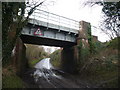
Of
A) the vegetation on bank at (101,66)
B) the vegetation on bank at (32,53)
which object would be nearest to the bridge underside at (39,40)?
the vegetation on bank at (101,66)

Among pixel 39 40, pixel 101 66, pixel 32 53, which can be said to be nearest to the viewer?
pixel 101 66

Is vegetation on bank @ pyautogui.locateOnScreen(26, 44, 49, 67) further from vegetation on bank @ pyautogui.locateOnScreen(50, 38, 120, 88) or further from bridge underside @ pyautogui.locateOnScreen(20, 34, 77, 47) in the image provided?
vegetation on bank @ pyautogui.locateOnScreen(50, 38, 120, 88)

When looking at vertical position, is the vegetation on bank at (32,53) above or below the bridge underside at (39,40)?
below

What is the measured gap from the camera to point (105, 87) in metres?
8.25

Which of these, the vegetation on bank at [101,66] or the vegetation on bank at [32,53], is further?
the vegetation on bank at [32,53]

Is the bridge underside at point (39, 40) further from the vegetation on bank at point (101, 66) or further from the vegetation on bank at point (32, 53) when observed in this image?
the vegetation on bank at point (32, 53)

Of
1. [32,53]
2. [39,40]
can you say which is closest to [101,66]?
[39,40]

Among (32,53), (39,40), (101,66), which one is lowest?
(32,53)

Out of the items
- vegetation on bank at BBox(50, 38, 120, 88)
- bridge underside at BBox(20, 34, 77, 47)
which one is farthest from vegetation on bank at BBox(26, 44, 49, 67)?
vegetation on bank at BBox(50, 38, 120, 88)

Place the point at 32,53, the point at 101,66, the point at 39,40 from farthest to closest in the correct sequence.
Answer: the point at 32,53, the point at 39,40, the point at 101,66

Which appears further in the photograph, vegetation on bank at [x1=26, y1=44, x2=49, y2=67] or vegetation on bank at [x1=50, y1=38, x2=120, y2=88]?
vegetation on bank at [x1=26, y1=44, x2=49, y2=67]

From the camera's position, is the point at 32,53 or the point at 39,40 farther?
the point at 32,53

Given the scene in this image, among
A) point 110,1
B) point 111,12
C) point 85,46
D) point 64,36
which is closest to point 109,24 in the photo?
point 111,12

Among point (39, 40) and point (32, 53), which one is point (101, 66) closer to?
point (39, 40)
